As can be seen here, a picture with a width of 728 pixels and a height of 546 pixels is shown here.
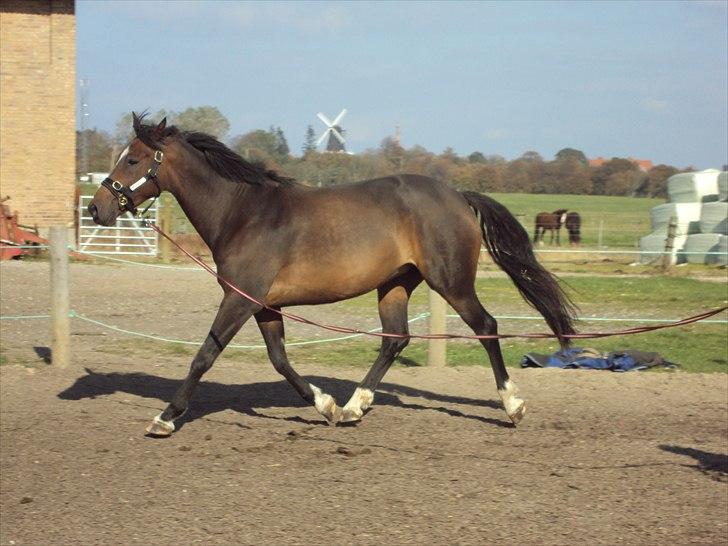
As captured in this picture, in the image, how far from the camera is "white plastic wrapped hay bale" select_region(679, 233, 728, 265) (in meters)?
24.3

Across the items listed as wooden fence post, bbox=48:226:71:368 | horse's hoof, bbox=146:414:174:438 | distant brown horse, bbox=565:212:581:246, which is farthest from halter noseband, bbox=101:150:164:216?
distant brown horse, bbox=565:212:581:246

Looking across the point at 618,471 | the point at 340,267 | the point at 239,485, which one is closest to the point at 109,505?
the point at 239,485

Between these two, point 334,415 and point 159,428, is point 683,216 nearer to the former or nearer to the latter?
point 334,415

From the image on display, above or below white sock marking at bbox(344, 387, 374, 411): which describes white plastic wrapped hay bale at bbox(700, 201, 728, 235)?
above

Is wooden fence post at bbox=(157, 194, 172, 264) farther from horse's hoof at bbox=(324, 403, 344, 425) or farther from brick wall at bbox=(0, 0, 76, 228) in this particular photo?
horse's hoof at bbox=(324, 403, 344, 425)

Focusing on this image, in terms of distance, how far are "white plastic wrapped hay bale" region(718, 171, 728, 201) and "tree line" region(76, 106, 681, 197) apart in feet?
40.6

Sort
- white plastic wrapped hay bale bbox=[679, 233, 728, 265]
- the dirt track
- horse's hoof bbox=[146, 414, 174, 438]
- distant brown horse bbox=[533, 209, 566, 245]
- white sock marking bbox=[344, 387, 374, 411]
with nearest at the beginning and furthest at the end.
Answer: the dirt track, horse's hoof bbox=[146, 414, 174, 438], white sock marking bbox=[344, 387, 374, 411], white plastic wrapped hay bale bbox=[679, 233, 728, 265], distant brown horse bbox=[533, 209, 566, 245]

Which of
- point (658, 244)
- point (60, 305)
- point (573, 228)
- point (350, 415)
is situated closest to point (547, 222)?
point (573, 228)

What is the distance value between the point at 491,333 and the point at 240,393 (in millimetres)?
2541

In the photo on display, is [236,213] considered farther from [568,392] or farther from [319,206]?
[568,392]

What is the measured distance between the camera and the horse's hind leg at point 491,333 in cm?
704

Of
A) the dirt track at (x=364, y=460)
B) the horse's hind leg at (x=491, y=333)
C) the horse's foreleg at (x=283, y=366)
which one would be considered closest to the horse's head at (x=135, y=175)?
the horse's foreleg at (x=283, y=366)

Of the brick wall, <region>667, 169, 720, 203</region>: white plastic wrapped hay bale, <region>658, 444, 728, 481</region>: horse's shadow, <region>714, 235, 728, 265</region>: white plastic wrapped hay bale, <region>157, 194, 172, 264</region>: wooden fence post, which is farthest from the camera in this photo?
<region>667, 169, 720, 203</region>: white plastic wrapped hay bale

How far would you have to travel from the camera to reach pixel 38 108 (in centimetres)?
2362
